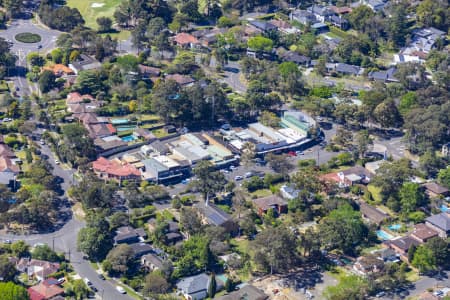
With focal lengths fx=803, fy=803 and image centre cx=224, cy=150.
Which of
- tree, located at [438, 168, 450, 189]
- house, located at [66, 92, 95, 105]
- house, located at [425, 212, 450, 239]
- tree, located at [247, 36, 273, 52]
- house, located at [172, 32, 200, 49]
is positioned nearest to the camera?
house, located at [425, 212, 450, 239]

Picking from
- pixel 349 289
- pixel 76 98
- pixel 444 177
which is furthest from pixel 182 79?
pixel 349 289

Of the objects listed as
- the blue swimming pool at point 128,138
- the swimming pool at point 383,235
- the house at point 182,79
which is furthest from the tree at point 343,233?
the house at point 182,79

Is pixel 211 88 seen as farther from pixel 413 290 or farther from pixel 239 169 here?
A: pixel 413 290

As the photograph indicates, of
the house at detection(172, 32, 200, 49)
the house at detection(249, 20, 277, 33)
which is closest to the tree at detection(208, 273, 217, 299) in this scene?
the house at detection(172, 32, 200, 49)

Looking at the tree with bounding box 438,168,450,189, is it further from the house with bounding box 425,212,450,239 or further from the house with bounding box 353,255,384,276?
the house with bounding box 353,255,384,276

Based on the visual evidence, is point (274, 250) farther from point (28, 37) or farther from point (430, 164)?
point (28, 37)

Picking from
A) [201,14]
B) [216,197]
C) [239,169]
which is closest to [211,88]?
[239,169]
